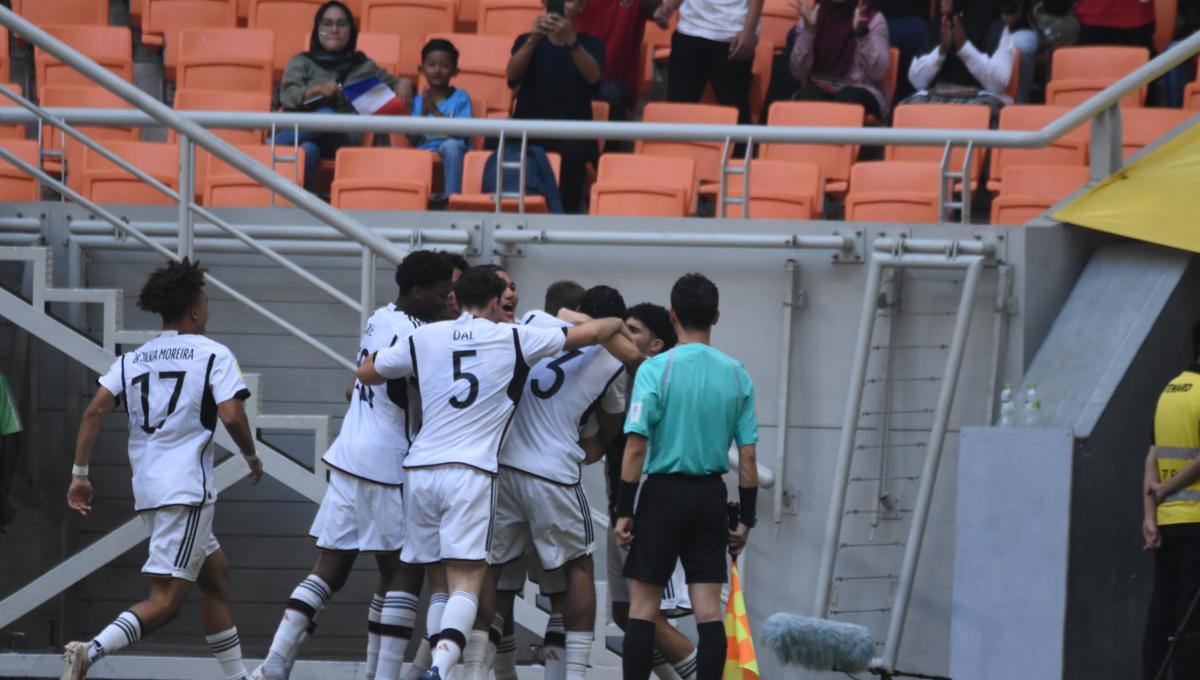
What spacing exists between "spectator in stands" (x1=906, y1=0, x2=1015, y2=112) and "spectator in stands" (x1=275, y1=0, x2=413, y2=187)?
363 cm

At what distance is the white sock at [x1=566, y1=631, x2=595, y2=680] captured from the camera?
7.37m

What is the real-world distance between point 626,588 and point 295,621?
59.2 inches

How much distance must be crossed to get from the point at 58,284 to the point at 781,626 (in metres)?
5.24

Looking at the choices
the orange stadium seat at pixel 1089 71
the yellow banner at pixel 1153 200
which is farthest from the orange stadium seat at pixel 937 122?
the yellow banner at pixel 1153 200

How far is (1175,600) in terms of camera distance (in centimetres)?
850

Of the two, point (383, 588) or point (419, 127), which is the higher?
point (419, 127)

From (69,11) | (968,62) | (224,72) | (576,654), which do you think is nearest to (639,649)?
(576,654)

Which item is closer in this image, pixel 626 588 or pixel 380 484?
pixel 380 484

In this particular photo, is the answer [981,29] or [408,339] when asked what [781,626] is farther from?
[981,29]

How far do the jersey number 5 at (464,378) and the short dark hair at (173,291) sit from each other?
1.40 m

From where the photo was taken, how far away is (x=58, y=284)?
34.4 feet

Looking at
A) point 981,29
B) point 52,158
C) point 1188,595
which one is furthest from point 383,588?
point 981,29

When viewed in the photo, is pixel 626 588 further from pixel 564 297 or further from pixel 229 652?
pixel 229 652

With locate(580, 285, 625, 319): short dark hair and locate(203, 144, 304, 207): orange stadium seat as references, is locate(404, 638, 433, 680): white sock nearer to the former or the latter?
locate(580, 285, 625, 319): short dark hair
